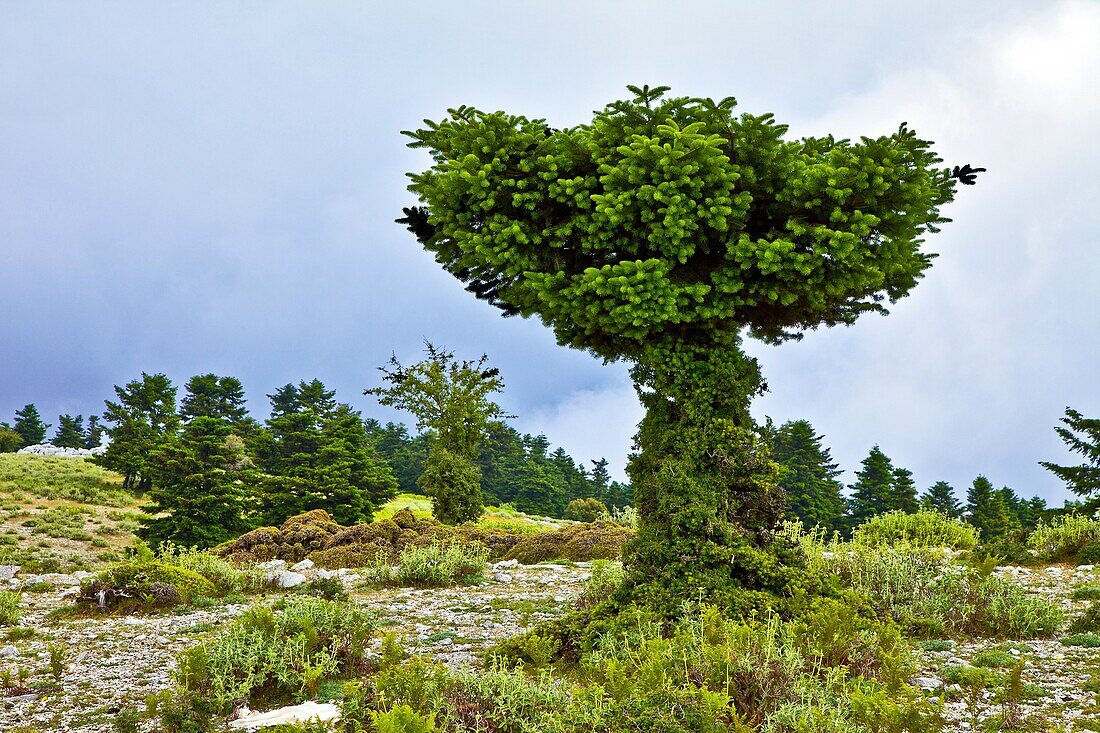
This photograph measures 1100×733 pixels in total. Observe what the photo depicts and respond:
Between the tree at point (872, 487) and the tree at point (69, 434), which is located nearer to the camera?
the tree at point (872, 487)

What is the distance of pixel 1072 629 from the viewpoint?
859 cm

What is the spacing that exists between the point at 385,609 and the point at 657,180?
720 centimetres

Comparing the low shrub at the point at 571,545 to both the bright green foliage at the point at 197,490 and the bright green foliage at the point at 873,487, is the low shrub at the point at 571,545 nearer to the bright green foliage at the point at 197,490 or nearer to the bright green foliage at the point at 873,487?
the bright green foliage at the point at 197,490

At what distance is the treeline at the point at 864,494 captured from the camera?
37969 millimetres

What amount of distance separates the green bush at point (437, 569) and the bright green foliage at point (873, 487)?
1191 inches

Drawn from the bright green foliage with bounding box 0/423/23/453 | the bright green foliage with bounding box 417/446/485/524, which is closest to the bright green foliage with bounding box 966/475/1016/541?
the bright green foliage with bounding box 417/446/485/524

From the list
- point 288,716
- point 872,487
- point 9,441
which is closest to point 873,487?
point 872,487

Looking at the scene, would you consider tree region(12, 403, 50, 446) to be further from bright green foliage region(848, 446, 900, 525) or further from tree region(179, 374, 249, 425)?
bright green foliage region(848, 446, 900, 525)

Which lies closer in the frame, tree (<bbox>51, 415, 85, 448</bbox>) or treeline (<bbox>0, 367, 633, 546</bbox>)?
treeline (<bbox>0, 367, 633, 546</bbox>)

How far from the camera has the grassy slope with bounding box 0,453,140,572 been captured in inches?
998

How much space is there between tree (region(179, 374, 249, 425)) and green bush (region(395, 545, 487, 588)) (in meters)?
40.6

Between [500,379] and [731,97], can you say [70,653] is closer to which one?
[731,97]

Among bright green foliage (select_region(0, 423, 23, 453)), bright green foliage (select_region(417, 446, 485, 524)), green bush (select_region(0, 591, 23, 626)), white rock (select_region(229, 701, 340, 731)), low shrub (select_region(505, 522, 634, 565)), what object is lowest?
white rock (select_region(229, 701, 340, 731))

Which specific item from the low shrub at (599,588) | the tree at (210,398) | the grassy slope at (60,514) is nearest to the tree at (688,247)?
the low shrub at (599,588)
